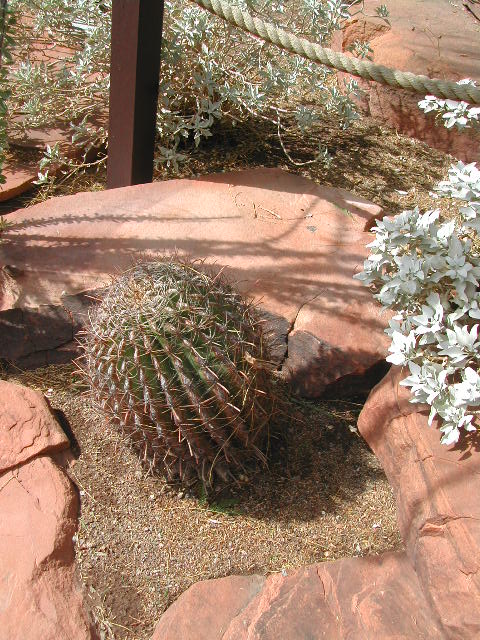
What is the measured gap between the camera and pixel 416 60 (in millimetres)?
4688

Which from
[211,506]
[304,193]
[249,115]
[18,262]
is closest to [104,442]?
[211,506]

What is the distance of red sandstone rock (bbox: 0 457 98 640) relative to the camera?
81.4 inches

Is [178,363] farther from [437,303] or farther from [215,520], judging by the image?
[437,303]

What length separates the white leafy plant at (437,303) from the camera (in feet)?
7.10

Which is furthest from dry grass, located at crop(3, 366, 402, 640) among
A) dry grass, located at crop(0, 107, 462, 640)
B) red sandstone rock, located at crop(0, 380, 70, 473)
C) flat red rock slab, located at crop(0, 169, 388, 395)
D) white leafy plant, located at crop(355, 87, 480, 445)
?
white leafy plant, located at crop(355, 87, 480, 445)

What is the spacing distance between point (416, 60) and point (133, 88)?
7.63ft

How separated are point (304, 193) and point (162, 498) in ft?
5.66

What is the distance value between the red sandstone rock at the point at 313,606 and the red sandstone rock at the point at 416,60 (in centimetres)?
329

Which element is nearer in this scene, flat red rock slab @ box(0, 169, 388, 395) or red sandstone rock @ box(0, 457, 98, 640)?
red sandstone rock @ box(0, 457, 98, 640)

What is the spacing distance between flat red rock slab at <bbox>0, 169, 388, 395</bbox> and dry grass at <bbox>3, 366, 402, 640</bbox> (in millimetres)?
330

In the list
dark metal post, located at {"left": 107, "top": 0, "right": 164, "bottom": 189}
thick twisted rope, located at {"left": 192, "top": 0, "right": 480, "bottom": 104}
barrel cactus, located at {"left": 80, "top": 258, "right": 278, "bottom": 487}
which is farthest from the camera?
dark metal post, located at {"left": 107, "top": 0, "right": 164, "bottom": 189}

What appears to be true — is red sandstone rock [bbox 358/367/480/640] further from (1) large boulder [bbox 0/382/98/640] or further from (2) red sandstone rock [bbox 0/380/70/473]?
(2) red sandstone rock [bbox 0/380/70/473]

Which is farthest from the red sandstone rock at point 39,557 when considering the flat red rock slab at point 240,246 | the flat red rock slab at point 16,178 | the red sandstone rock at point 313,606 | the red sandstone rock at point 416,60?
the red sandstone rock at point 416,60

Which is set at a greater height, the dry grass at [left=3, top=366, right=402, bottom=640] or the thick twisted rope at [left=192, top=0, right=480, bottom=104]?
the thick twisted rope at [left=192, top=0, right=480, bottom=104]
